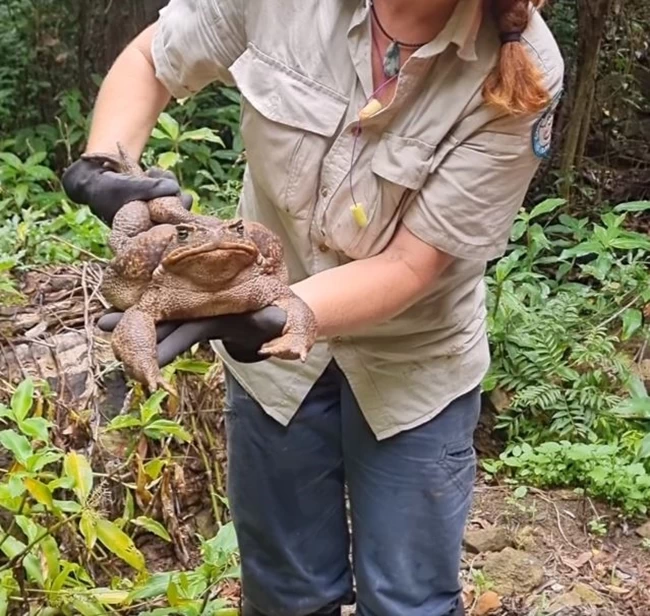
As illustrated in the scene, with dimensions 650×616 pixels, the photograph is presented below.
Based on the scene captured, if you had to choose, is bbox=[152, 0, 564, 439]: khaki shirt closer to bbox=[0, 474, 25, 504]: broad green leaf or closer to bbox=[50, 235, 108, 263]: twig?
bbox=[0, 474, 25, 504]: broad green leaf

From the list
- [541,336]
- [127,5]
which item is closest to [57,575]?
[541,336]

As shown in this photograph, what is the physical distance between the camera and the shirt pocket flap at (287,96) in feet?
5.81

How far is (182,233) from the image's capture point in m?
1.52

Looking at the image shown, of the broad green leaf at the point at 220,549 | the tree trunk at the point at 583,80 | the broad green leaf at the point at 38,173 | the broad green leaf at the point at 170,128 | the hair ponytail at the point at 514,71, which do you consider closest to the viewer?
the hair ponytail at the point at 514,71

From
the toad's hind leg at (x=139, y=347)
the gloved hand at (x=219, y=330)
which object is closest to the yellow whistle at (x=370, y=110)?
the gloved hand at (x=219, y=330)

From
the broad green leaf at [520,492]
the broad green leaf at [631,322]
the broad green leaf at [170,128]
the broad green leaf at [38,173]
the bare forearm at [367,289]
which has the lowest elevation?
the broad green leaf at [520,492]

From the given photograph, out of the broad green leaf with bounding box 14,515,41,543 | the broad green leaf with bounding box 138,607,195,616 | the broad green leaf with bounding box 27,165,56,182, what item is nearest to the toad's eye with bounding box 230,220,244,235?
the broad green leaf with bounding box 14,515,41,543

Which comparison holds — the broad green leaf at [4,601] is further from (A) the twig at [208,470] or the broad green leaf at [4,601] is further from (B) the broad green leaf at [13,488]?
(A) the twig at [208,470]

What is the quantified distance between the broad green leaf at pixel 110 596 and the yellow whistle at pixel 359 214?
3.85 feet

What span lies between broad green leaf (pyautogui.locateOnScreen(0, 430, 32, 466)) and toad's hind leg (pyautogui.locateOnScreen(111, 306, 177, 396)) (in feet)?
2.83

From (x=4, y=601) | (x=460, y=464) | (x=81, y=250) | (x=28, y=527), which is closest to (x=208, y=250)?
(x=460, y=464)

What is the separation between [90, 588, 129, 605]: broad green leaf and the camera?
8.25 ft

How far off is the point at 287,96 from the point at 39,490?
0.99 metres

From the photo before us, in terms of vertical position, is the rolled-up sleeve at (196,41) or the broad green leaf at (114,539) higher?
the rolled-up sleeve at (196,41)
